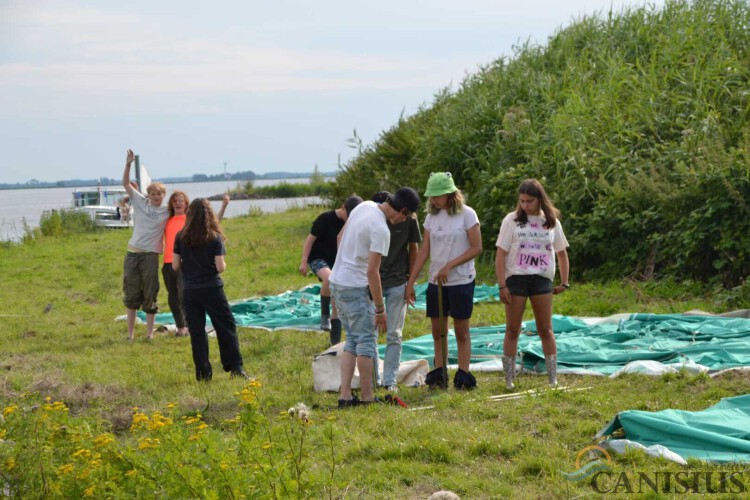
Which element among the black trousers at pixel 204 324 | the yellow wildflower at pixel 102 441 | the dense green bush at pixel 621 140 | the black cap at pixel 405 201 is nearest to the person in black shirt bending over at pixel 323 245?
the black trousers at pixel 204 324

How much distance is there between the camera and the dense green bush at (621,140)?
41.4 feet

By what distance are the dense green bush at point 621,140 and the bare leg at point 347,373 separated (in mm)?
6788

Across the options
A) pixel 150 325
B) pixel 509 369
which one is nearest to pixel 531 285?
pixel 509 369

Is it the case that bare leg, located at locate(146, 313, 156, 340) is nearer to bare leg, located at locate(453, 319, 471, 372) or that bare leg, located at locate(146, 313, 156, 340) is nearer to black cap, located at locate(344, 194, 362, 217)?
black cap, located at locate(344, 194, 362, 217)

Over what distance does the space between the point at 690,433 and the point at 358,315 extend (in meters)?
2.66

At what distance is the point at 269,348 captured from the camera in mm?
10266

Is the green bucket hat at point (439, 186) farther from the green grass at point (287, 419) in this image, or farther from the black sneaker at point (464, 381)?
the green grass at point (287, 419)

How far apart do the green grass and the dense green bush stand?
A: 980mm

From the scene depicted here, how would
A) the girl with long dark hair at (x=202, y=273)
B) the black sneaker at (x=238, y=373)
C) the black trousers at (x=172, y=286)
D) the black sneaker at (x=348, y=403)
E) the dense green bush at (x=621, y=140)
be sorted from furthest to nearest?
the dense green bush at (x=621, y=140) < the black trousers at (x=172, y=286) < the black sneaker at (x=238, y=373) < the girl with long dark hair at (x=202, y=273) < the black sneaker at (x=348, y=403)

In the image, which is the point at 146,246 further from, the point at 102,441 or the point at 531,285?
the point at 102,441

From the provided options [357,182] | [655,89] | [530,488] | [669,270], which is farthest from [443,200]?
[357,182]

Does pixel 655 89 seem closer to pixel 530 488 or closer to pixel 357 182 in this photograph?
→ pixel 357 182

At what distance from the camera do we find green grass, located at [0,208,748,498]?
410cm

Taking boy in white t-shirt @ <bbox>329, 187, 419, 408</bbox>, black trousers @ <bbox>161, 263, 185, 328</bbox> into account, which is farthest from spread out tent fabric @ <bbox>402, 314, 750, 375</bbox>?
black trousers @ <bbox>161, 263, 185, 328</bbox>
